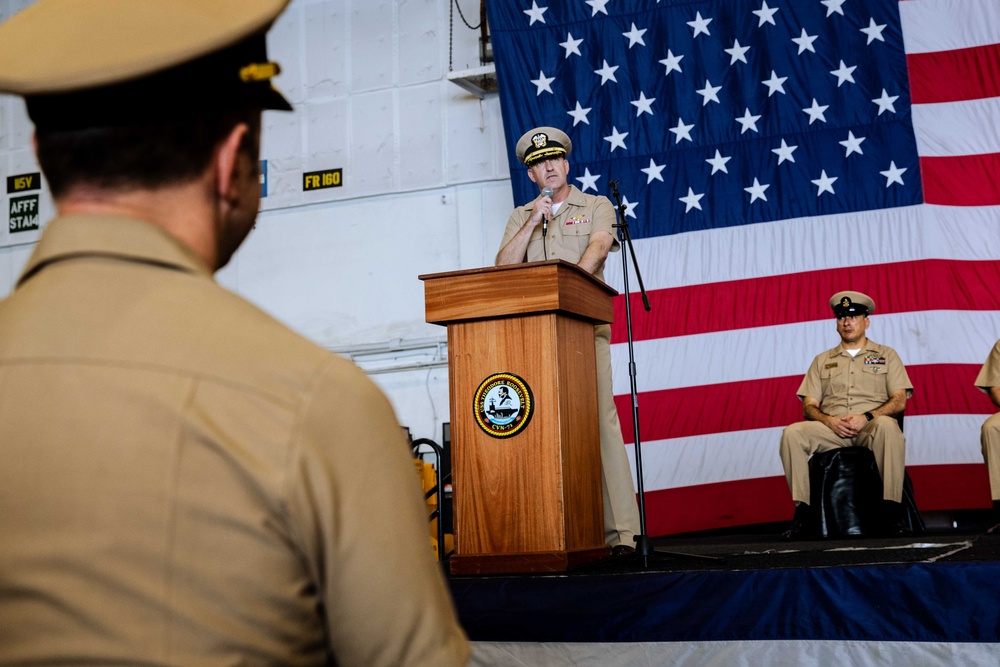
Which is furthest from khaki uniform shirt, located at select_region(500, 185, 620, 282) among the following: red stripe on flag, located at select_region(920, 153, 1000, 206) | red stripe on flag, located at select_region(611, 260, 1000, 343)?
red stripe on flag, located at select_region(920, 153, 1000, 206)

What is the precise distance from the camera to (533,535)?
3.00 metres

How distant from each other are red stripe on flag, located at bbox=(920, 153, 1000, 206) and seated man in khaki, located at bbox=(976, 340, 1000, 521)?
121 cm

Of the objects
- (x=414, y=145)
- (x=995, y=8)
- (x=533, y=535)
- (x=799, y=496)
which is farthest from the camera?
(x=414, y=145)

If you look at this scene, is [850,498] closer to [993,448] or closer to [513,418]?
[993,448]

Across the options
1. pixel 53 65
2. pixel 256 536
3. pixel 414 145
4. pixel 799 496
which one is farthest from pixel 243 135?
pixel 414 145

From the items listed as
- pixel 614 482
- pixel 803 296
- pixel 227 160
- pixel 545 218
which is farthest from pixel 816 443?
pixel 227 160

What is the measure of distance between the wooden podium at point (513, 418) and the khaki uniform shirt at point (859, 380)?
2.42 metres

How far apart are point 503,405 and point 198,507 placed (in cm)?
248

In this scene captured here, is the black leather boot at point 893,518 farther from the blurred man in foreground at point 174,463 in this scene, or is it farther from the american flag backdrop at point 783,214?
the blurred man in foreground at point 174,463

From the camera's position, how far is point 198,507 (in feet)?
1.98

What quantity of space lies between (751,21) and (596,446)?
374 cm

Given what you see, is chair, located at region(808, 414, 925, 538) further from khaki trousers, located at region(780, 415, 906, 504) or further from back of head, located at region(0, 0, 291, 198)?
back of head, located at region(0, 0, 291, 198)

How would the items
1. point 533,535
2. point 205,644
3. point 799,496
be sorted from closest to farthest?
1. point 205,644
2. point 533,535
3. point 799,496

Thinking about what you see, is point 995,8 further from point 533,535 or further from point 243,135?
point 243,135
